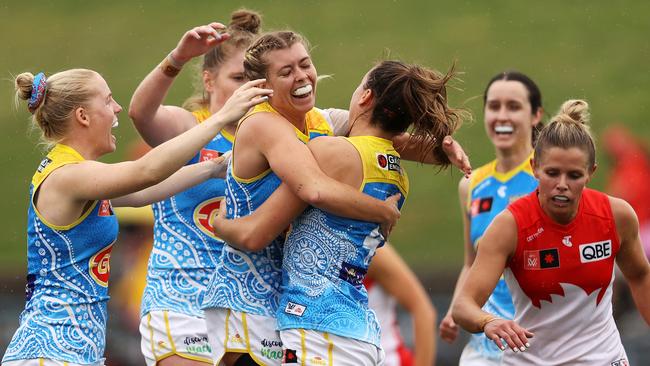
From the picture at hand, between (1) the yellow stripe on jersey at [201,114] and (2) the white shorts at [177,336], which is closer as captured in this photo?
(2) the white shorts at [177,336]

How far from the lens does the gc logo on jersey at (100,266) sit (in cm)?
473

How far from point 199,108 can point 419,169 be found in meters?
11.5

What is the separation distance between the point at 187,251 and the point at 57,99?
4.03ft

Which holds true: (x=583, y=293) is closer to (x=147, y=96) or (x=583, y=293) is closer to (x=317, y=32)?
(x=147, y=96)

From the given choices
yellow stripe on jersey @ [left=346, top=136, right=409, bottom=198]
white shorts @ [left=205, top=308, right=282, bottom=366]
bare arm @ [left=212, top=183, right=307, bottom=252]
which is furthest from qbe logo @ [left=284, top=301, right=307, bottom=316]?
yellow stripe on jersey @ [left=346, top=136, right=409, bottom=198]

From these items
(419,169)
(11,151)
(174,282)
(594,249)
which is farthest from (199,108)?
(11,151)

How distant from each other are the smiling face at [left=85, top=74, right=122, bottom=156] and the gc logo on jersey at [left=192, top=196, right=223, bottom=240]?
0.89 m

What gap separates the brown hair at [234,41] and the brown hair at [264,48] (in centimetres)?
109

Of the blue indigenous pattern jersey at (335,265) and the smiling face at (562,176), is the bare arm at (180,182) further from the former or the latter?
the smiling face at (562,176)

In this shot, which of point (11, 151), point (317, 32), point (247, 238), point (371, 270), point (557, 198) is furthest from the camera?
point (317, 32)

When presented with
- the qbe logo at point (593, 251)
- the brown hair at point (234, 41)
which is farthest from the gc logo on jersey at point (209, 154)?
the qbe logo at point (593, 251)

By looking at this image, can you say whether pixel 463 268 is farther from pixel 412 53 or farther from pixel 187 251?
pixel 412 53

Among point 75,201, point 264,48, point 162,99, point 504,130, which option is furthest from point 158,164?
point 504,130

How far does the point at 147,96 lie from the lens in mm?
5500
